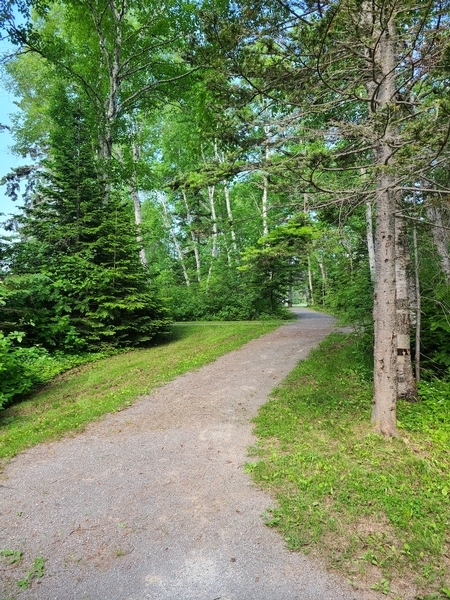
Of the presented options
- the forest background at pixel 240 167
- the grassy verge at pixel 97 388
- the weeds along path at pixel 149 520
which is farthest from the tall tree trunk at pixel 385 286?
the grassy verge at pixel 97 388

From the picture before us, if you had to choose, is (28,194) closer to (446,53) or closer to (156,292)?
(156,292)

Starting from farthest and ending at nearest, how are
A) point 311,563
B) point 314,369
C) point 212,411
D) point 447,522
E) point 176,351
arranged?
point 176,351, point 314,369, point 212,411, point 447,522, point 311,563

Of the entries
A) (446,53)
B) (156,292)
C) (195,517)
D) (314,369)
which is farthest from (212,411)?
(156,292)

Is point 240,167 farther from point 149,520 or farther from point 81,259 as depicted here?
point 81,259

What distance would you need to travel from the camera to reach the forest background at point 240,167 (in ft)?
11.1

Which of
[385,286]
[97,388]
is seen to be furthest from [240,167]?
[97,388]

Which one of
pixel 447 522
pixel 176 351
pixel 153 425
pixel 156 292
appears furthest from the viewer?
pixel 156 292

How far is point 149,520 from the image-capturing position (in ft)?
8.34

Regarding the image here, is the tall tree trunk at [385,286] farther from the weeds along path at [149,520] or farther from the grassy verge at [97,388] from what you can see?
the grassy verge at [97,388]

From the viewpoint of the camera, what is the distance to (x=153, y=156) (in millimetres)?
18844

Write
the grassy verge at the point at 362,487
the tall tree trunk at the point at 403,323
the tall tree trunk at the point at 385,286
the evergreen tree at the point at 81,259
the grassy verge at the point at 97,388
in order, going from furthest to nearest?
the evergreen tree at the point at 81,259 → the tall tree trunk at the point at 403,323 → the grassy verge at the point at 97,388 → the tall tree trunk at the point at 385,286 → the grassy verge at the point at 362,487

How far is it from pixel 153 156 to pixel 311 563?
20.3m

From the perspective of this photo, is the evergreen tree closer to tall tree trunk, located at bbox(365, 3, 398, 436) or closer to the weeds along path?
the weeds along path

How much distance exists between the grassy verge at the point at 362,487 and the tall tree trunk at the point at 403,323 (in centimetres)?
40
